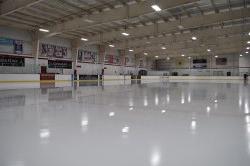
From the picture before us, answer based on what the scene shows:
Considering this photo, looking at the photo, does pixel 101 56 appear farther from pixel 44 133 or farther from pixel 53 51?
pixel 44 133

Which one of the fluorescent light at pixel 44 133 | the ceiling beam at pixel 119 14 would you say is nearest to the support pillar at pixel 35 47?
the ceiling beam at pixel 119 14

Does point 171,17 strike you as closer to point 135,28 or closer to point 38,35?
point 135,28

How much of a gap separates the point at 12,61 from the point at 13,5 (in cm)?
986

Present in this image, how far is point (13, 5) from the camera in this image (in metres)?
16.2

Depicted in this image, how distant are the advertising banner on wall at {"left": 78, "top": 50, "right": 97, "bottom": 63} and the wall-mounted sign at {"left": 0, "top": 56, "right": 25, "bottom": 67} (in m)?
9.80

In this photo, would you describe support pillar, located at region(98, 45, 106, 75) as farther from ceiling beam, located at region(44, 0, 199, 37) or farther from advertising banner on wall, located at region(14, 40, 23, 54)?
ceiling beam, located at region(44, 0, 199, 37)

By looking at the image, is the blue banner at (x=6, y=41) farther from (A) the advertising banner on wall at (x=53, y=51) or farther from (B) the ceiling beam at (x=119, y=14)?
(B) the ceiling beam at (x=119, y=14)

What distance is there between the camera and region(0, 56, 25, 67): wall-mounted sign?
2333 centimetres

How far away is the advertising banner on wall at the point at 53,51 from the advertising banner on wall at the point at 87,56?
9.96 feet

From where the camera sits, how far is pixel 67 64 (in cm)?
3122

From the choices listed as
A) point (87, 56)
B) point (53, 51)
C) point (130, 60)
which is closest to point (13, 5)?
point (53, 51)

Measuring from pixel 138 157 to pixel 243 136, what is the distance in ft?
6.58

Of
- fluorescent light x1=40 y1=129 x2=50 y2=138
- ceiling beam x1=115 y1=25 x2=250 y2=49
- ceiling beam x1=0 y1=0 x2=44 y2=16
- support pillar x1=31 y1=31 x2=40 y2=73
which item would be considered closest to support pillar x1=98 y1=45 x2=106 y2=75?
ceiling beam x1=115 y1=25 x2=250 y2=49

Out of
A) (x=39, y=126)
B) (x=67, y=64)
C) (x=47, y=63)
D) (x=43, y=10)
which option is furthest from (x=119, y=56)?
(x=39, y=126)
